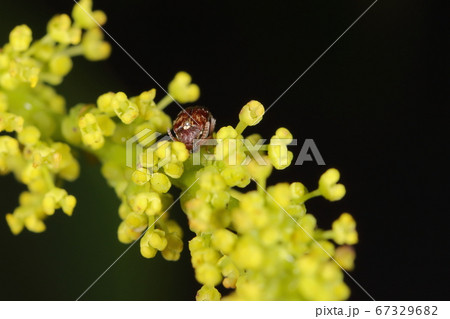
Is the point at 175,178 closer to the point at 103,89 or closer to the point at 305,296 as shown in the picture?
the point at 305,296

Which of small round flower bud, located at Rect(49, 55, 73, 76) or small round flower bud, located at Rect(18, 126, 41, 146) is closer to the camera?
small round flower bud, located at Rect(18, 126, 41, 146)

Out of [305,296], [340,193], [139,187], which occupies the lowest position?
[305,296]

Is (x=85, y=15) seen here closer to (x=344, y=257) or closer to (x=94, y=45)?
(x=94, y=45)

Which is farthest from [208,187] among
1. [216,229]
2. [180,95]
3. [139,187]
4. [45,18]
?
[45,18]

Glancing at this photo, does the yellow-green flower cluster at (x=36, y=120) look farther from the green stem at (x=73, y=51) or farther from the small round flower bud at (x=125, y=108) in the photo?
the small round flower bud at (x=125, y=108)

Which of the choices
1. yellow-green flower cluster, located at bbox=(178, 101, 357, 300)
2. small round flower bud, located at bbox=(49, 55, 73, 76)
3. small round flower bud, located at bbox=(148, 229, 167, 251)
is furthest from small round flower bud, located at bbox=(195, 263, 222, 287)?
small round flower bud, located at bbox=(49, 55, 73, 76)

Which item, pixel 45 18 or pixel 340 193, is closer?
pixel 340 193

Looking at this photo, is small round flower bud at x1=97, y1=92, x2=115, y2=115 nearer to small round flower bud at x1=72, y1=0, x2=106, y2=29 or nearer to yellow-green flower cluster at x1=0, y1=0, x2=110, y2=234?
yellow-green flower cluster at x1=0, y1=0, x2=110, y2=234

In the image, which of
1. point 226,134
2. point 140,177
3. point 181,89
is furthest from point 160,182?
point 181,89
